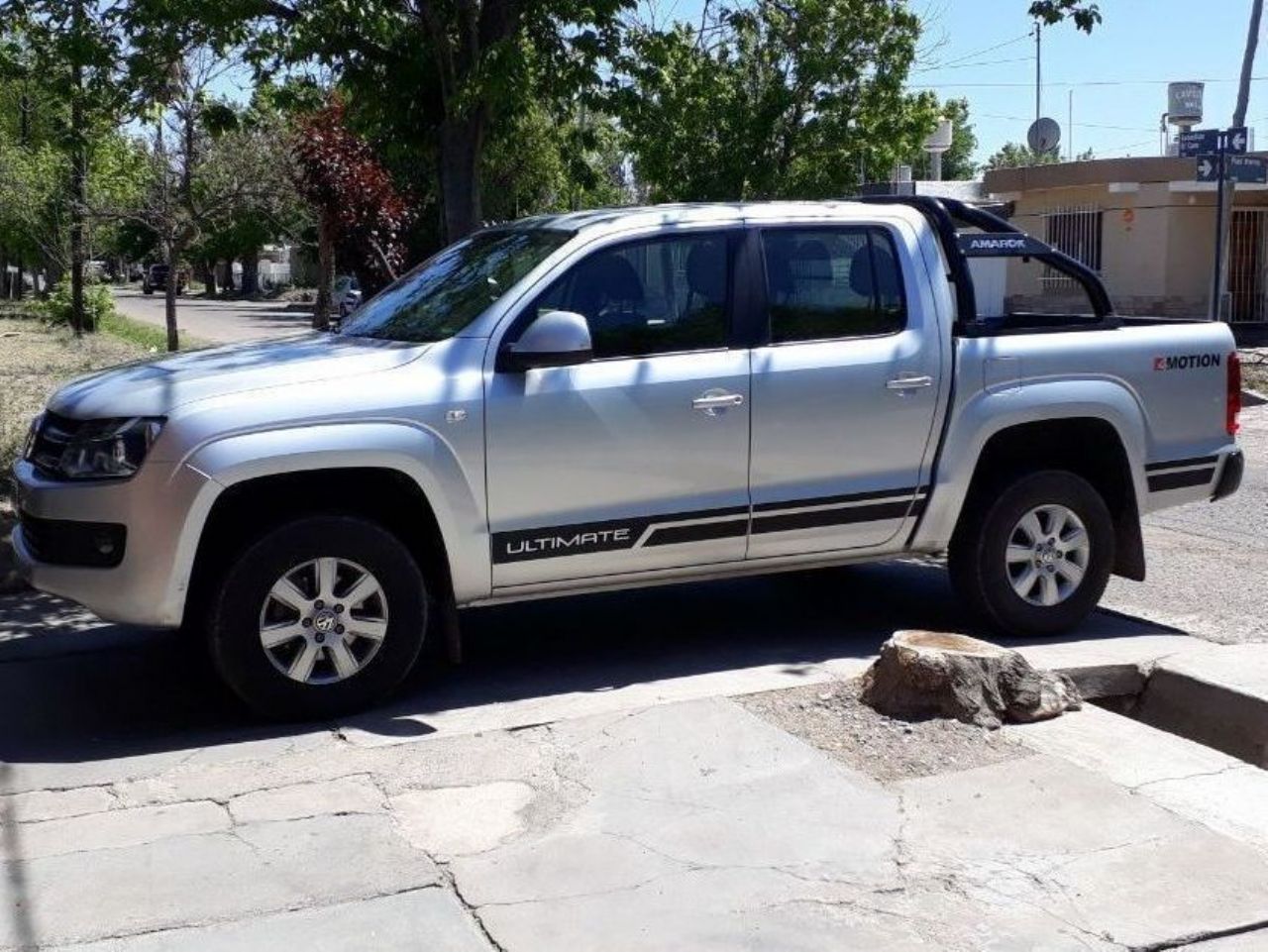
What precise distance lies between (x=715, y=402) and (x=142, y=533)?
234 centimetres

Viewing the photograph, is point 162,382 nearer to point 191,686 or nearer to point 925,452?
point 191,686

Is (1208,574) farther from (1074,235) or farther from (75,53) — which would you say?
(1074,235)

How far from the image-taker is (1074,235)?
30.2 m

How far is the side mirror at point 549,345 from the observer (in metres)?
6.19

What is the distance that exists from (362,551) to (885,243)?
9.14 feet

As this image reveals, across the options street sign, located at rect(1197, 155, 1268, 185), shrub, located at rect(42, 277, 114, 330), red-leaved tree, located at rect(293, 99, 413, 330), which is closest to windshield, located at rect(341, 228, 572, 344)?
street sign, located at rect(1197, 155, 1268, 185)

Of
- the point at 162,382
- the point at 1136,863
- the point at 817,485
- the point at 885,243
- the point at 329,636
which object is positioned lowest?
the point at 1136,863

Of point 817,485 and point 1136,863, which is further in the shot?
point 817,485

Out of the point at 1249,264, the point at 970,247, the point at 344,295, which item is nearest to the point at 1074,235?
the point at 1249,264

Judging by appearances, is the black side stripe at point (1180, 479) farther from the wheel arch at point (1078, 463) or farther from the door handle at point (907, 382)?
the door handle at point (907, 382)

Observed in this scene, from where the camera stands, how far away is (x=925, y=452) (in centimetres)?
704

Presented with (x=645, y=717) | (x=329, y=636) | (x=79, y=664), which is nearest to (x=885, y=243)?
(x=645, y=717)

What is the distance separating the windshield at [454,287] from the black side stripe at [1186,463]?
298 cm

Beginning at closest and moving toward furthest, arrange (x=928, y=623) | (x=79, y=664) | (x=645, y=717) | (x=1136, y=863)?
(x=1136, y=863) < (x=645, y=717) < (x=79, y=664) < (x=928, y=623)
